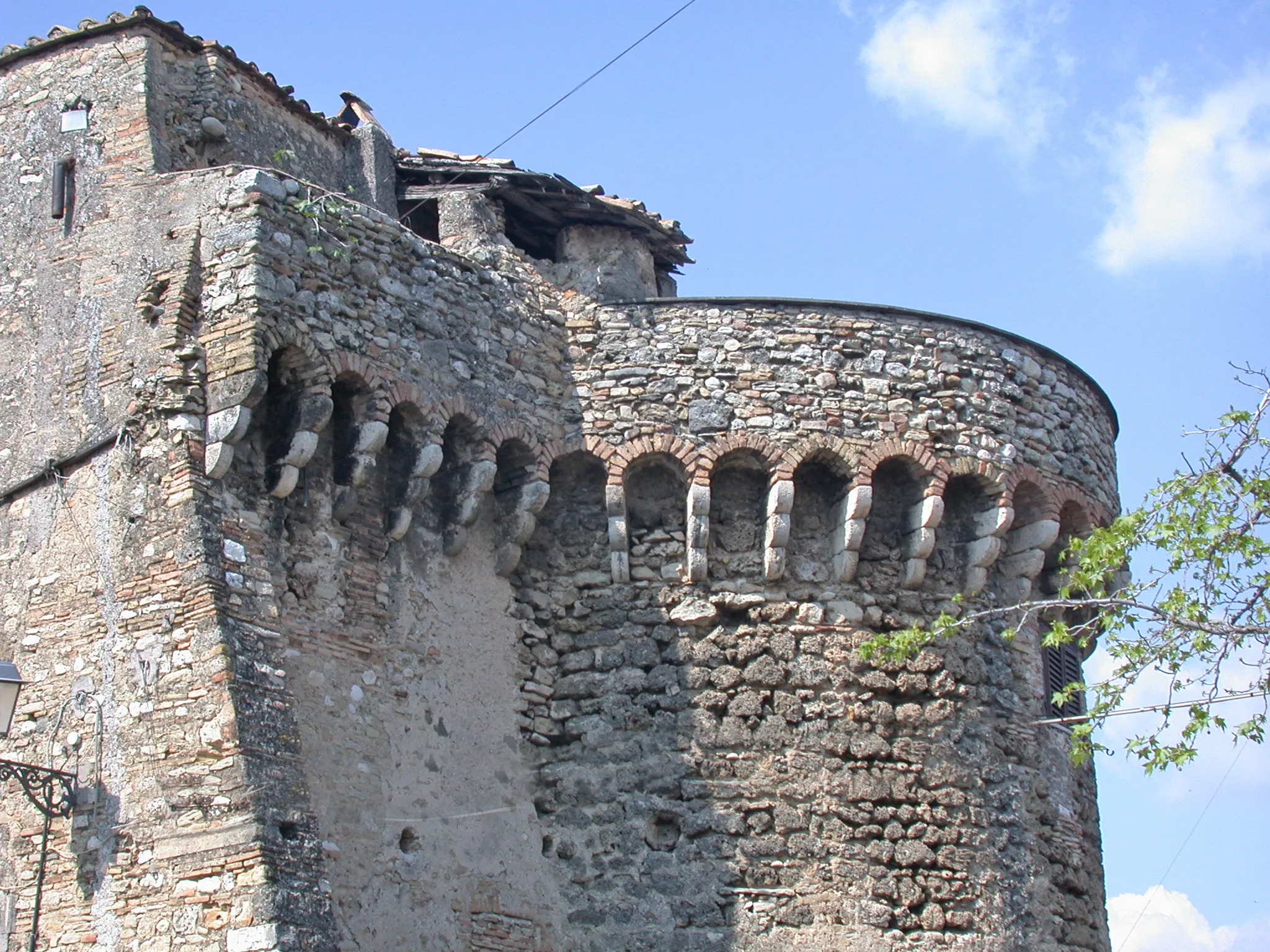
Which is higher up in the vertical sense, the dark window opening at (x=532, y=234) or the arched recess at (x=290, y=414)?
the dark window opening at (x=532, y=234)

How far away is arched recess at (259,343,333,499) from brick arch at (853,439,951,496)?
3.78 meters

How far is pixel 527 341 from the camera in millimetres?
12883

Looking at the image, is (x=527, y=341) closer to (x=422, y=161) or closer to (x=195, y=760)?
(x=422, y=161)

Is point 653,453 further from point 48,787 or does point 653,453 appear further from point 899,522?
point 48,787

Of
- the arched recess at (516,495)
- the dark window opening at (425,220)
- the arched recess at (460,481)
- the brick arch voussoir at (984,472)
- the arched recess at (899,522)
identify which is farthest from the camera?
the dark window opening at (425,220)

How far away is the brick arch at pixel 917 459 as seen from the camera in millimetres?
12859

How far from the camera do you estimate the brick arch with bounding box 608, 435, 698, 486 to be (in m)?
12.7

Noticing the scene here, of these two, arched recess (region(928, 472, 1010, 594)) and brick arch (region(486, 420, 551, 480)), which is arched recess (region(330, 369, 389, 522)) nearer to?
brick arch (region(486, 420, 551, 480))

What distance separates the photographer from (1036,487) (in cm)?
1332

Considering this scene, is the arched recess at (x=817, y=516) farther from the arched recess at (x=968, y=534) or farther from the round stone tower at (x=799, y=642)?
the arched recess at (x=968, y=534)

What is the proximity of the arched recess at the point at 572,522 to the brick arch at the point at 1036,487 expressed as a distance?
9.29 ft

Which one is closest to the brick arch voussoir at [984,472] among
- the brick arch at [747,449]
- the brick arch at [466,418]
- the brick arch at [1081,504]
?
the brick arch at [1081,504]

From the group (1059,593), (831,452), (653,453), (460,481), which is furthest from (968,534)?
(460,481)

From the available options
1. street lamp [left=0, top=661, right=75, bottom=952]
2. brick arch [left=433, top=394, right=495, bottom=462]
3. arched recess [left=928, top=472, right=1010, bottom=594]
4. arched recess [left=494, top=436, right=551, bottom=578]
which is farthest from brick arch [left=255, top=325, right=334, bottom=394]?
arched recess [left=928, top=472, right=1010, bottom=594]
